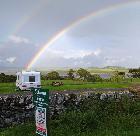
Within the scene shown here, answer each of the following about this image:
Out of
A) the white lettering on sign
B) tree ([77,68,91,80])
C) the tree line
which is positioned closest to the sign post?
the white lettering on sign

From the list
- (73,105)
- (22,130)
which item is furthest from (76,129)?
(73,105)

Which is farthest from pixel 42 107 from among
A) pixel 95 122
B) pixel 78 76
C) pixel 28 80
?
pixel 78 76

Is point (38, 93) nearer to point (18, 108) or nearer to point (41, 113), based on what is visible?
point (41, 113)

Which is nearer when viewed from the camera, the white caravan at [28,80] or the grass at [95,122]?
the grass at [95,122]

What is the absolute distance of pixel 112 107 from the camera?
78.6 ft

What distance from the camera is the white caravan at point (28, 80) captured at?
48.8 meters

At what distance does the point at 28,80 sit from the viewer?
50.2 m

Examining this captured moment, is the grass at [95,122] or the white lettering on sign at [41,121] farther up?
the white lettering on sign at [41,121]

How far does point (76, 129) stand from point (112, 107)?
4.90 m

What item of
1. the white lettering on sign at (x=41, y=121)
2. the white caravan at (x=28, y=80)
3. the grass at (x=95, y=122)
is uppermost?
the white caravan at (x=28, y=80)

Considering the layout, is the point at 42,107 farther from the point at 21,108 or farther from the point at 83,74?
the point at 83,74

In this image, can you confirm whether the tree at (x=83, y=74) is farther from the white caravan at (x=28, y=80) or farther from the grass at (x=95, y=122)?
the grass at (x=95, y=122)

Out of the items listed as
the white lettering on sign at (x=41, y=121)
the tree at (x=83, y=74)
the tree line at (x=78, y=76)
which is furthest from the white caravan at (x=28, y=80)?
the white lettering on sign at (x=41, y=121)

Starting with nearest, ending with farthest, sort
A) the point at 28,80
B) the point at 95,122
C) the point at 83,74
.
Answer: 1. the point at 95,122
2. the point at 28,80
3. the point at 83,74
